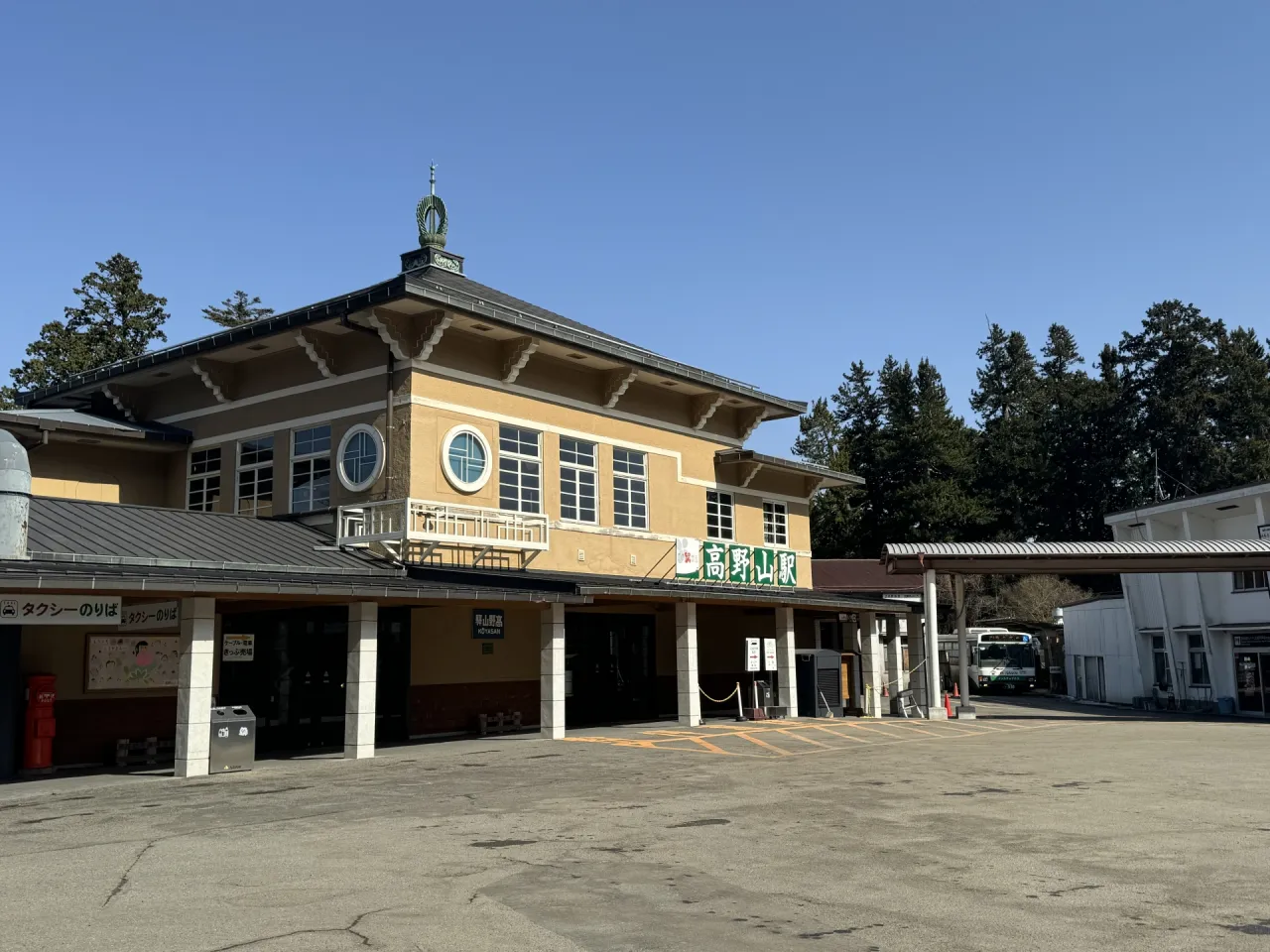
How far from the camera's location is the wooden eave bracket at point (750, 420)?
32406 millimetres

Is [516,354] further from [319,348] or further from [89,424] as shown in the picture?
[89,424]

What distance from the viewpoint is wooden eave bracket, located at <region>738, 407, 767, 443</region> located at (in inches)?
1276

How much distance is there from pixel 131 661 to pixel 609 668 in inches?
509

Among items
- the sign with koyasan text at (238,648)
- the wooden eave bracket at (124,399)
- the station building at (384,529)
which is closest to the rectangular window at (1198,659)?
the station building at (384,529)

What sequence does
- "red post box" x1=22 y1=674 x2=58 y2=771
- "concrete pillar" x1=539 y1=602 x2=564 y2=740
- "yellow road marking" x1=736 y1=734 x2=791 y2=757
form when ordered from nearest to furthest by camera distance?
"red post box" x1=22 y1=674 x2=58 y2=771, "yellow road marking" x1=736 y1=734 x2=791 y2=757, "concrete pillar" x1=539 y1=602 x2=564 y2=740

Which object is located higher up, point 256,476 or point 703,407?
point 703,407

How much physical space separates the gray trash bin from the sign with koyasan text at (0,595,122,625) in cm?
225

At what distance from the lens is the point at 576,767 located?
1711cm

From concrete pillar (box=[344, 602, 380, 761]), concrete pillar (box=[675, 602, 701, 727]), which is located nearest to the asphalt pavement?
concrete pillar (box=[344, 602, 380, 761])

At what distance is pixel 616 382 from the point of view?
27047 millimetres

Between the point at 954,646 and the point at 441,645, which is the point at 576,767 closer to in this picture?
the point at 441,645

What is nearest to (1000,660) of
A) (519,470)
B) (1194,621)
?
(1194,621)

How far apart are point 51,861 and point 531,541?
580 inches

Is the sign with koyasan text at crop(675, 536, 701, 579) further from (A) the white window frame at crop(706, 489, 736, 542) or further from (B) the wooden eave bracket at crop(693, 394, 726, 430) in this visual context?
(B) the wooden eave bracket at crop(693, 394, 726, 430)
